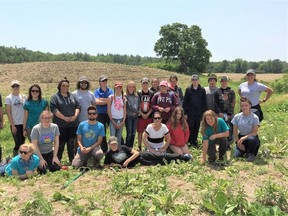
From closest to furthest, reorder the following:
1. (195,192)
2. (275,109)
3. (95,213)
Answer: (95,213) < (195,192) < (275,109)

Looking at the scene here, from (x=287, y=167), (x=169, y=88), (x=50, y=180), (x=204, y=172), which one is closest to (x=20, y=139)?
(x=50, y=180)

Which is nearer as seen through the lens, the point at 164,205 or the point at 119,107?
the point at 164,205

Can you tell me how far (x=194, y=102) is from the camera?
26.1ft

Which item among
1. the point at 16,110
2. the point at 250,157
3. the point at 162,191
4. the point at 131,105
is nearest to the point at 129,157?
the point at 131,105

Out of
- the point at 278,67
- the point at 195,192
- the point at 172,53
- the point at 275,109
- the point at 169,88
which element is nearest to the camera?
the point at 195,192

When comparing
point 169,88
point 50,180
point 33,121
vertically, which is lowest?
point 50,180

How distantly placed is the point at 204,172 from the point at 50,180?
2.69 m

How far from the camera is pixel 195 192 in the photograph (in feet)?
16.3

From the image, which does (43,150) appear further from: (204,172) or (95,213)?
(204,172)

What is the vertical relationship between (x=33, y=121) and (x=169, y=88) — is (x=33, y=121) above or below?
below

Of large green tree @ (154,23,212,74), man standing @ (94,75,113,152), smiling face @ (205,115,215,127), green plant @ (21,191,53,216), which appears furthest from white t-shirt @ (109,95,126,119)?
large green tree @ (154,23,212,74)

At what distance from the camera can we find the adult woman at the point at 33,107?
693 centimetres

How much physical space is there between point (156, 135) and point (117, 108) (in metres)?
1.11

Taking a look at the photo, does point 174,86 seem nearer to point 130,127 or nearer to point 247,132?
point 130,127
